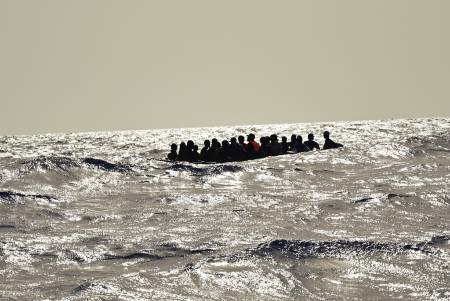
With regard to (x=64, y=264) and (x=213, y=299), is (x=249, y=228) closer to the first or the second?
(x=64, y=264)

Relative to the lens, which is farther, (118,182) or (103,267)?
(118,182)

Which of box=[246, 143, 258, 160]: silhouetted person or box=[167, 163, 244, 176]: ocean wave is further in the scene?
box=[246, 143, 258, 160]: silhouetted person

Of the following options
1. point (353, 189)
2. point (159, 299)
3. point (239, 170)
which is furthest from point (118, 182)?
point (159, 299)

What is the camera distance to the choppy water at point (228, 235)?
1106 centimetres

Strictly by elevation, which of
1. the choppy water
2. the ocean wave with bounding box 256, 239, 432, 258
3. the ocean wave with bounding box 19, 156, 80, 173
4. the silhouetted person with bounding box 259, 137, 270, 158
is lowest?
the choppy water

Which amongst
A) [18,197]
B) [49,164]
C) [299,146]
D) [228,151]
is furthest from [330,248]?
[299,146]

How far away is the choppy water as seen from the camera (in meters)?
11.1

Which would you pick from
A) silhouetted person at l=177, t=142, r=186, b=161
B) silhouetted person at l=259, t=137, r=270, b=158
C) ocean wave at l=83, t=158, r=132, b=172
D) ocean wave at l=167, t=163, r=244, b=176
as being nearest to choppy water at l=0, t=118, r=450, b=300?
ocean wave at l=167, t=163, r=244, b=176

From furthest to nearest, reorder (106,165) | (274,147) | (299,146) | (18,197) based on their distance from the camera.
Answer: (299,146) < (274,147) < (106,165) < (18,197)

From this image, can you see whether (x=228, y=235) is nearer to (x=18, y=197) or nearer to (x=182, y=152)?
(x=18, y=197)

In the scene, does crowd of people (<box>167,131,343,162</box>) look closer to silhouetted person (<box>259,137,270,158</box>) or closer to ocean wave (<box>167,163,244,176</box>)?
silhouetted person (<box>259,137,270,158</box>)

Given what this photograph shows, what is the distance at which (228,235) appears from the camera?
14922 millimetres

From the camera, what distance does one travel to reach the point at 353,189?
22391mm

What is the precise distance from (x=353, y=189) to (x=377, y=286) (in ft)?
37.6
